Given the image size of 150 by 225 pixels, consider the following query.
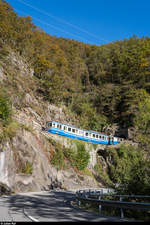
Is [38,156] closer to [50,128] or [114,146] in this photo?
[50,128]

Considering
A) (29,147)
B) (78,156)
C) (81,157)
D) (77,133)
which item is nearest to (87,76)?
(77,133)

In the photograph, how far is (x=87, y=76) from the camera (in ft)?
228

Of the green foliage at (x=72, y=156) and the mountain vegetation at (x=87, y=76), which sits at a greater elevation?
the mountain vegetation at (x=87, y=76)

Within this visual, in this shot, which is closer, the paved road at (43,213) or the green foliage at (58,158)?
the paved road at (43,213)

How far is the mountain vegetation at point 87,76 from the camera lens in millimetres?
43747

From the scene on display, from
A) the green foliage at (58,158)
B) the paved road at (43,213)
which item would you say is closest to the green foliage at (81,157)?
the green foliage at (58,158)

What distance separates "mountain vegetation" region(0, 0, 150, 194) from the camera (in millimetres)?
43747

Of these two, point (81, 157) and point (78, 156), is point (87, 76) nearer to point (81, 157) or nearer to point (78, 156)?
point (81, 157)

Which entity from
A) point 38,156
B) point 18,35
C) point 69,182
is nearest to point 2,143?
point 38,156

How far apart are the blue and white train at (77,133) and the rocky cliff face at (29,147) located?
2280 millimetres

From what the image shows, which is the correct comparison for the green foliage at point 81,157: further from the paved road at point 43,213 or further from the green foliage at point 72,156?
the paved road at point 43,213

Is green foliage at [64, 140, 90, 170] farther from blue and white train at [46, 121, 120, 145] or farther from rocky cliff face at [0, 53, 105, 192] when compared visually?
blue and white train at [46, 121, 120, 145]

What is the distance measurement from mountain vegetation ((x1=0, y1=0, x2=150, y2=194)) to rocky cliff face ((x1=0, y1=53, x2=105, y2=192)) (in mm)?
1529

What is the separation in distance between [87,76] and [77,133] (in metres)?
35.5
